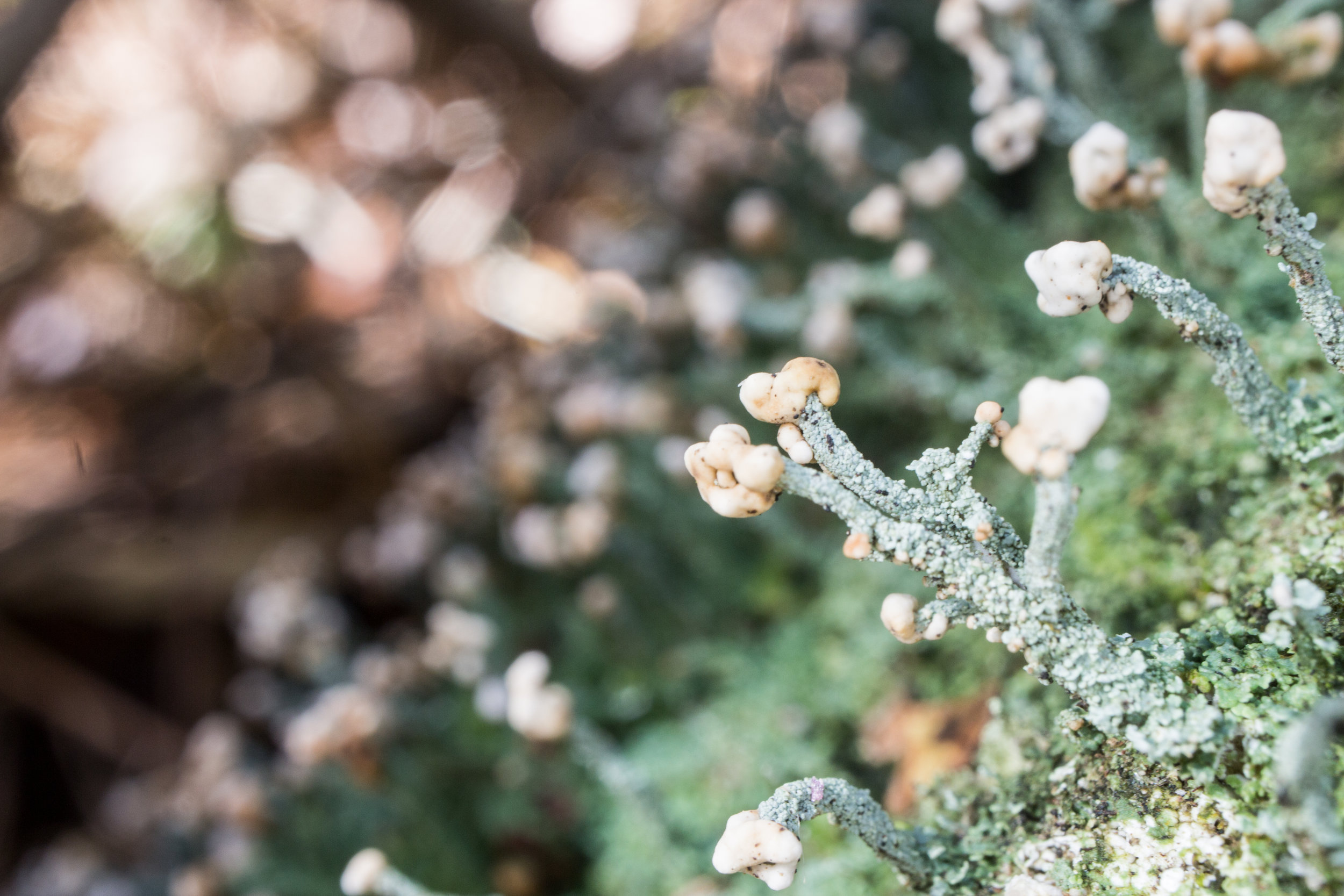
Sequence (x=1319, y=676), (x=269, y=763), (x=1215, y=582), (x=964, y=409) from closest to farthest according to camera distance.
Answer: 1. (x=1319, y=676)
2. (x=1215, y=582)
3. (x=964, y=409)
4. (x=269, y=763)

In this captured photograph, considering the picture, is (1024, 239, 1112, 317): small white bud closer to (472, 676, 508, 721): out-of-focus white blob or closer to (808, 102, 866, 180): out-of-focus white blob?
(808, 102, 866, 180): out-of-focus white blob

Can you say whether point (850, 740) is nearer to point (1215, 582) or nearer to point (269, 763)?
point (1215, 582)

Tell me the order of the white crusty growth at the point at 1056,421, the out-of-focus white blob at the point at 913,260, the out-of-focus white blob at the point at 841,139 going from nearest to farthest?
1. the white crusty growth at the point at 1056,421
2. the out-of-focus white blob at the point at 913,260
3. the out-of-focus white blob at the point at 841,139

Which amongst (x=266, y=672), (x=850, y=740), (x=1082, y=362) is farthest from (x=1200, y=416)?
(x=266, y=672)

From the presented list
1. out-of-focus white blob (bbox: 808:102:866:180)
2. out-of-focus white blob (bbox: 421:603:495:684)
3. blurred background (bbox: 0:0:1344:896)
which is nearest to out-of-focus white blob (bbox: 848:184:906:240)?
blurred background (bbox: 0:0:1344:896)

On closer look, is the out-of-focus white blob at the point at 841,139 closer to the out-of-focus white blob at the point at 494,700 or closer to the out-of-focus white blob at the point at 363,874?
the out-of-focus white blob at the point at 494,700

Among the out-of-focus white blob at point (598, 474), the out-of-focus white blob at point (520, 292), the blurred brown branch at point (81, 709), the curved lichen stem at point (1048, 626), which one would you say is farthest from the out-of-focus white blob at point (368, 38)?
the curved lichen stem at point (1048, 626)
